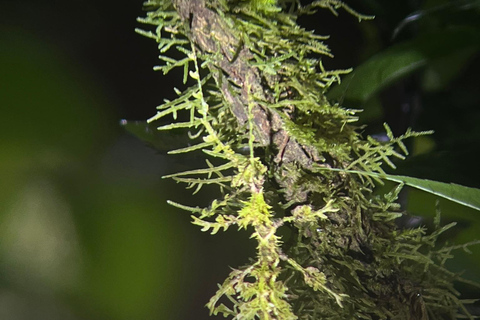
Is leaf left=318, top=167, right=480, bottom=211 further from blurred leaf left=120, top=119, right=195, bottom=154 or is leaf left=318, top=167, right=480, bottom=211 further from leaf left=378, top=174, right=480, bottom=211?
blurred leaf left=120, top=119, right=195, bottom=154

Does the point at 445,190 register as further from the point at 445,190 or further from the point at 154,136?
the point at 154,136

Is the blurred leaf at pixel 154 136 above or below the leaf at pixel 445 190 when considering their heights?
above

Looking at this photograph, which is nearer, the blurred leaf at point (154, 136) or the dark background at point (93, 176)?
the blurred leaf at point (154, 136)

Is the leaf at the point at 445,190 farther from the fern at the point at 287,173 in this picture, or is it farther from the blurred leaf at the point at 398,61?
the blurred leaf at the point at 398,61

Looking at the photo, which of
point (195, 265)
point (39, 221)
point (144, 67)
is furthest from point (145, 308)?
point (144, 67)

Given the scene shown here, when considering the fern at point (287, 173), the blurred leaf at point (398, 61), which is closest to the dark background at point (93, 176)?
the blurred leaf at point (398, 61)

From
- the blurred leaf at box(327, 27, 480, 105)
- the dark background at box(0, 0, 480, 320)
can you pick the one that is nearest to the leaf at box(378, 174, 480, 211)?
the blurred leaf at box(327, 27, 480, 105)

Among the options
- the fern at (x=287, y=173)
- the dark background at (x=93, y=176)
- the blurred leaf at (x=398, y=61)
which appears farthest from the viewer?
the dark background at (x=93, y=176)

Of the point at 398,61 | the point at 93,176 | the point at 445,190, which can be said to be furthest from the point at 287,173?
the point at 93,176
